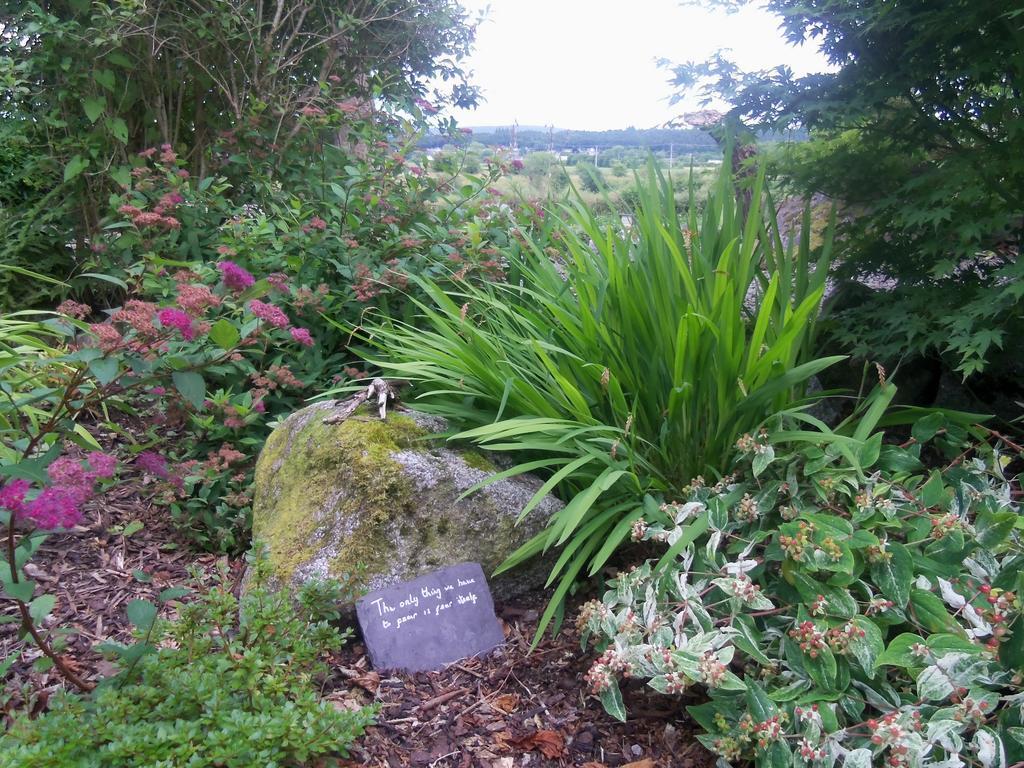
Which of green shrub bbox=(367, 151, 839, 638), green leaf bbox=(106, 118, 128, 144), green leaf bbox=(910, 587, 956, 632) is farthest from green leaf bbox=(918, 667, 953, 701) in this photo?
green leaf bbox=(106, 118, 128, 144)

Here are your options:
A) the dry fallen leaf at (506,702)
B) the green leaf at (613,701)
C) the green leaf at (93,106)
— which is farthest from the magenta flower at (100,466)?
the green leaf at (93,106)

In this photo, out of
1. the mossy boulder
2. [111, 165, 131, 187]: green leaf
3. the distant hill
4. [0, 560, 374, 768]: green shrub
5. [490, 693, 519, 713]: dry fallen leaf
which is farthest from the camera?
[111, 165, 131, 187]: green leaf

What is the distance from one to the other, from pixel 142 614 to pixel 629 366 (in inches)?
59.4

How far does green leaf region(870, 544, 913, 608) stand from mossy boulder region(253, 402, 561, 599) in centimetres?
93

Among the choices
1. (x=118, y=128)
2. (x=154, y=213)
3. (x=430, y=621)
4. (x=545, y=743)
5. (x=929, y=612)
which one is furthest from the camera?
(x=118, y=128)

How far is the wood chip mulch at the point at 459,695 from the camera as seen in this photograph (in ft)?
5.66

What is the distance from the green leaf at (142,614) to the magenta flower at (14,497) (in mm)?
281

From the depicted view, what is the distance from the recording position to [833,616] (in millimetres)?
1639

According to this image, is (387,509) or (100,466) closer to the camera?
(100,466)

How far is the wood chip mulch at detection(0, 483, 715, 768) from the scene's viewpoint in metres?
1.73

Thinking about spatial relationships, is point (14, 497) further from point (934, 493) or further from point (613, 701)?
point (934, 493)

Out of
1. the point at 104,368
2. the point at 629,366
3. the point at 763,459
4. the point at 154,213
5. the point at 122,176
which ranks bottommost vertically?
the point at 763,459

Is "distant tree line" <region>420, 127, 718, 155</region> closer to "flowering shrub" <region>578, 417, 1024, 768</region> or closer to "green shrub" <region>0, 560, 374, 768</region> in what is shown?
"flowering shrub" <region>578, 417, 1024, 768</region>

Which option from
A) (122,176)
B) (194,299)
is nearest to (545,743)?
(194,299)
